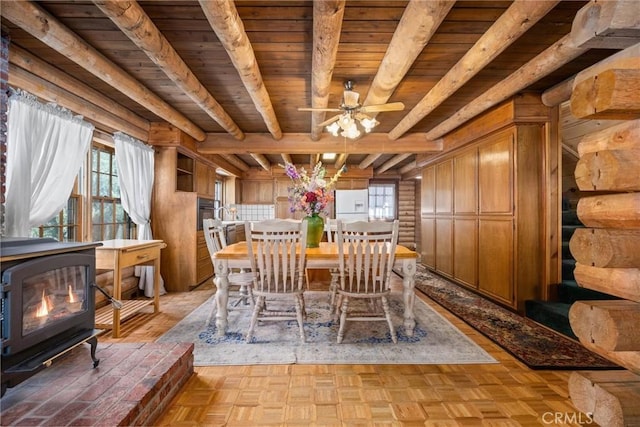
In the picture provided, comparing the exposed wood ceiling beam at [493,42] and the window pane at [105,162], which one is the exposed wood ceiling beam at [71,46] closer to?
the window pane at [105,162]

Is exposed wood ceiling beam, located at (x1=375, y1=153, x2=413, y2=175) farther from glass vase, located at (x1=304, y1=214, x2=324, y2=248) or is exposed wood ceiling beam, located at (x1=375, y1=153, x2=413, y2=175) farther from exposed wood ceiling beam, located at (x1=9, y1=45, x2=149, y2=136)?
exposed wood ceiling beam, located at (x1=9, y1=45, x2=149, y2=136)

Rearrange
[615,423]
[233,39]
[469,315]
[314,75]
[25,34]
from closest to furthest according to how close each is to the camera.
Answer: [615,423]
[233,39]
[25,34]
[314,75]
[469,315]

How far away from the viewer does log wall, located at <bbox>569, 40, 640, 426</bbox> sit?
1080mm

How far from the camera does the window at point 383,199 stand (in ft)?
28.4

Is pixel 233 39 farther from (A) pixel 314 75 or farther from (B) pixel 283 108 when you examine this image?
(B) pixel 283 108

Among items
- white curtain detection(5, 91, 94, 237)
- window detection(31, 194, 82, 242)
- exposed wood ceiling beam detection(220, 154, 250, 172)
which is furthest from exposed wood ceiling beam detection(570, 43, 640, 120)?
exposed wood ceiling beam detection(220, 154, 250, 172)

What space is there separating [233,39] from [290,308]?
2.61m

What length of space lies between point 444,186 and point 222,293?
12.3 ft

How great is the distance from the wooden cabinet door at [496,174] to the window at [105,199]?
176 inches

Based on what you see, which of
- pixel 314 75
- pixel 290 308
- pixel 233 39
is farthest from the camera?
pixel 290 308

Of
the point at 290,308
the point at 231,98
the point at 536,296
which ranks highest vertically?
the point at 231,98

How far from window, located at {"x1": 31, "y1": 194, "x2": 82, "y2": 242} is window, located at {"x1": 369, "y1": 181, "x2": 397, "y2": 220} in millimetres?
6906

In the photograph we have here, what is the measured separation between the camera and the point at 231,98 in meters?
3.19

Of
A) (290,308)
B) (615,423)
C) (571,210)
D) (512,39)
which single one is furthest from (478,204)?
(615,423)
